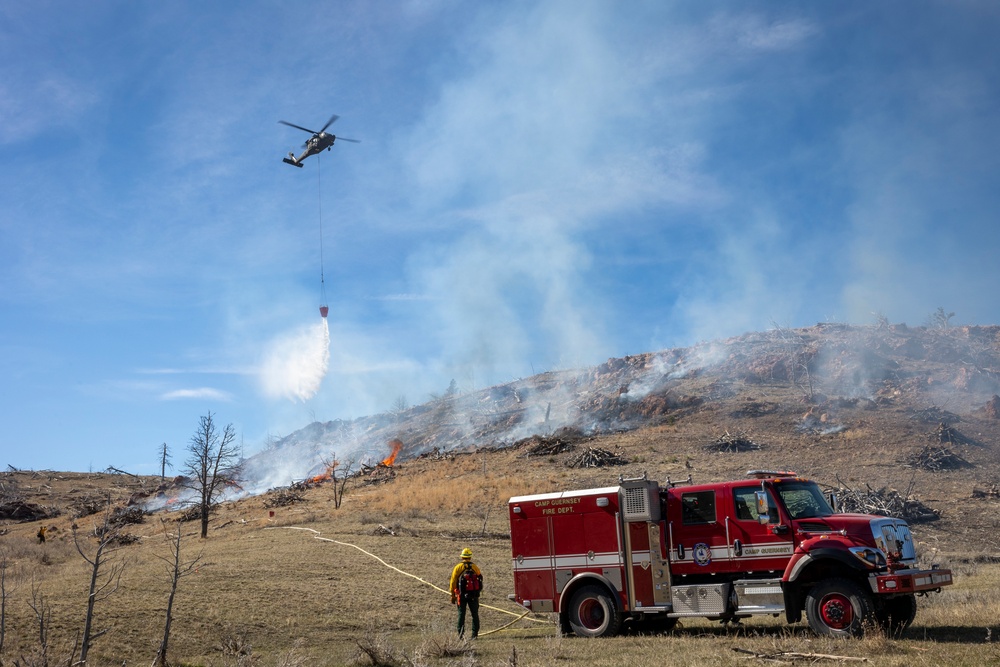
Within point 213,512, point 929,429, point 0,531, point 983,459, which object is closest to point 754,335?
point 929,429

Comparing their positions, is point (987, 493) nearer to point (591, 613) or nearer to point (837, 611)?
point (837, 611)

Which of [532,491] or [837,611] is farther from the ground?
[532,491]

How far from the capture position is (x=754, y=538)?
43.9 ft

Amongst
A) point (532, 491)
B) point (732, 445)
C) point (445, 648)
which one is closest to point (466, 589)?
point (445, 648)

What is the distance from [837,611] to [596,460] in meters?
35.5

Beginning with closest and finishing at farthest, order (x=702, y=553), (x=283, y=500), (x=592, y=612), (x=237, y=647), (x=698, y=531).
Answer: (x=702, y=553)
(x=698, y=531)
(x=237, y=647)
(x=592, y=612)
(x=283, y=500)

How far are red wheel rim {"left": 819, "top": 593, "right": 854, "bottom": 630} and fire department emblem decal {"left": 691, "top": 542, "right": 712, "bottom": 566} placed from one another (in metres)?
2.14

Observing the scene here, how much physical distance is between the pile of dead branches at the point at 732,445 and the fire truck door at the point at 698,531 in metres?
34.6

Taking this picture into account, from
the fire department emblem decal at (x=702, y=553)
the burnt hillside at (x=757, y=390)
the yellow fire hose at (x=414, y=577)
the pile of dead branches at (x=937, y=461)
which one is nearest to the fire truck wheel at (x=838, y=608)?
the fire department emblem decal at (x=702, y=553)

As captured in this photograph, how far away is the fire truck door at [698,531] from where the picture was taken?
13.8m

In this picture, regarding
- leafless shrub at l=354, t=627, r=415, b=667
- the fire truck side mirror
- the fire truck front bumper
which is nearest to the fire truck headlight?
the fire truck front bumper

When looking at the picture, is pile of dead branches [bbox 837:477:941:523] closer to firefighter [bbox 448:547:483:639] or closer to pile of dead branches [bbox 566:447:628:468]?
pile of dead branches [bbox 566:447:628:468]

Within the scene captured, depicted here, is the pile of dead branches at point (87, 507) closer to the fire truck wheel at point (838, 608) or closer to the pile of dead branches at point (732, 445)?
the pile of dead branches at point (732, 445)

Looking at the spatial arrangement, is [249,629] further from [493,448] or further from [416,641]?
[493,448]
